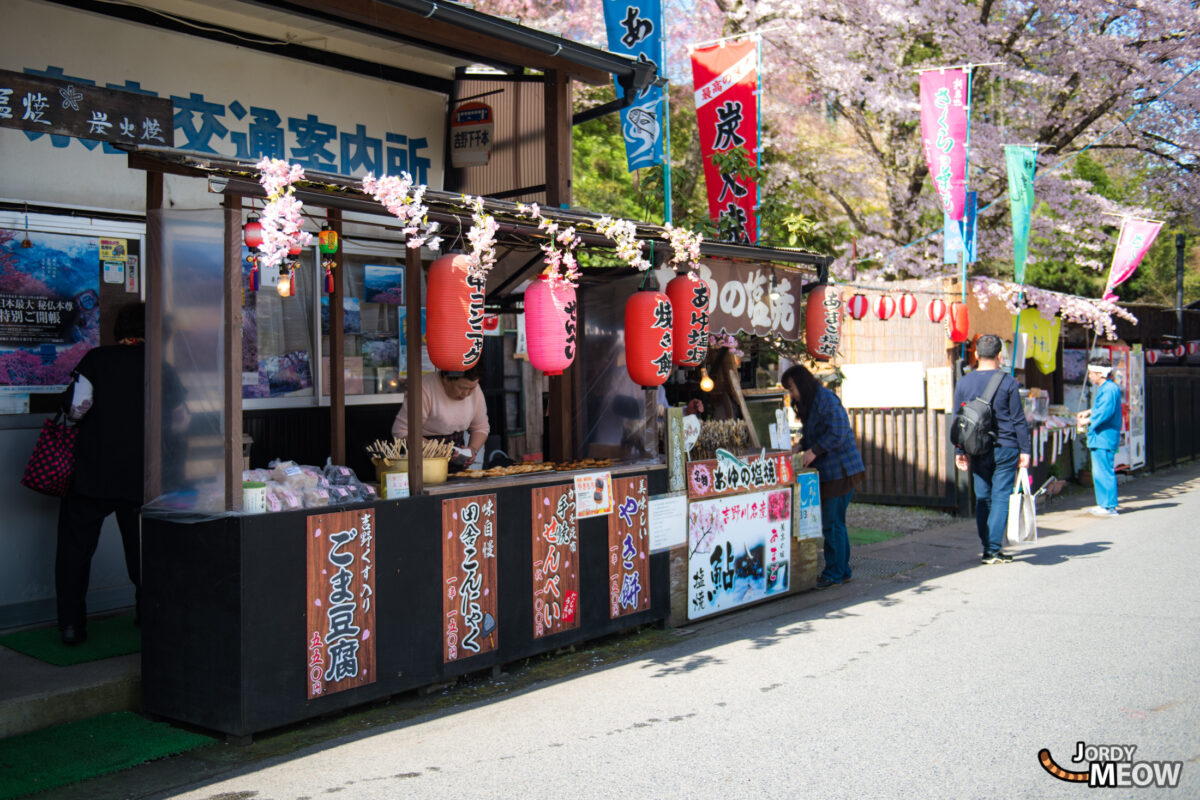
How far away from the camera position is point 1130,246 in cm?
1652

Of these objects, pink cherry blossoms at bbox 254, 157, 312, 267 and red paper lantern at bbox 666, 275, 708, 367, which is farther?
red paper lantern at bbox 666, 275, 708, 367

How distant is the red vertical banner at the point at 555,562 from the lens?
6.82 metres

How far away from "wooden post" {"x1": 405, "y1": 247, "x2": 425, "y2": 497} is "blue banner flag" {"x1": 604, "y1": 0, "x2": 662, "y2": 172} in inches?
165

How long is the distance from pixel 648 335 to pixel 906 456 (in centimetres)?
823

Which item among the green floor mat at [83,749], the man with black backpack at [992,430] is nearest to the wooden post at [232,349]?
the green floor mat at [83,749]

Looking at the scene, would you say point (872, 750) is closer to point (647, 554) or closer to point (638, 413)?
point (647, 554)

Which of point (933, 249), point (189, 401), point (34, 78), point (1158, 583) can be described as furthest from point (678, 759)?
point (933, 249)

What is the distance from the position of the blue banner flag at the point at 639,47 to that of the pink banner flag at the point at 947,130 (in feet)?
14.1

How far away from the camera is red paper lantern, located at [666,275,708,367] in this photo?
801 centimetres

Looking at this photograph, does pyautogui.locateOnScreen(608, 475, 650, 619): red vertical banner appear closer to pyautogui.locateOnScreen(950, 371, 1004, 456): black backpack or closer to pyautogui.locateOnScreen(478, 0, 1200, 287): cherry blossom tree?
pyautogui.locateOnScreen(950, 371, 1004, 456): black backpack

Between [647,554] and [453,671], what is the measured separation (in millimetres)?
2083

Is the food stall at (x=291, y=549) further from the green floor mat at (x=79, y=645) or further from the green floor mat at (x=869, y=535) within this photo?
the green floor mat at (x=869, y=535)

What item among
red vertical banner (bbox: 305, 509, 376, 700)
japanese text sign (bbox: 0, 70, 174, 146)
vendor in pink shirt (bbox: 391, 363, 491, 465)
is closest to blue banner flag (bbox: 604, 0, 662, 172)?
vendor in pink shirt (bbox: 391, 363, 491, 465)

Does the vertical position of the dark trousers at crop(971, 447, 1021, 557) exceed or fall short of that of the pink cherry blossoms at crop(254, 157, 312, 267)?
it falls short
